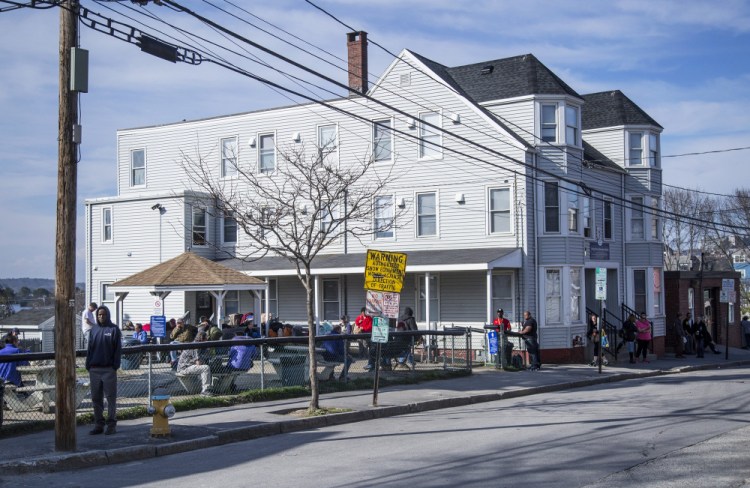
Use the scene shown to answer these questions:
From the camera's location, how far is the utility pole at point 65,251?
1141 centimetres

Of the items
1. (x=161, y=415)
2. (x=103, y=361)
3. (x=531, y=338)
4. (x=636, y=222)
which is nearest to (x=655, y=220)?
(x=636, y=222)

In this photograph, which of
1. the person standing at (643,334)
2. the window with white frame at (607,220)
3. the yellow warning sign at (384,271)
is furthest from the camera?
the window with white frame at (607,220)

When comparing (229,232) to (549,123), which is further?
(229,232)

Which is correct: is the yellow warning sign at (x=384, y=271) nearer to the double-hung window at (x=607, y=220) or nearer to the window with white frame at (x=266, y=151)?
the window with white frame at (x=266, y=151)

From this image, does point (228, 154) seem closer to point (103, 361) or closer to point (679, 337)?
point (679, 337)

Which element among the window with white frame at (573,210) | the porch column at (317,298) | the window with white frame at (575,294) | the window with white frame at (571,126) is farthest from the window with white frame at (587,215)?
the porch column at (317,298)

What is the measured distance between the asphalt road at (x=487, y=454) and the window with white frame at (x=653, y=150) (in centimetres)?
1957

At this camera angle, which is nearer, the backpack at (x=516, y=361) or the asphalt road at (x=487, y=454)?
the asphalt road at (x=487, y=454)

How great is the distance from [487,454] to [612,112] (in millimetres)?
26464

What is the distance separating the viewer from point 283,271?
31.1 meters

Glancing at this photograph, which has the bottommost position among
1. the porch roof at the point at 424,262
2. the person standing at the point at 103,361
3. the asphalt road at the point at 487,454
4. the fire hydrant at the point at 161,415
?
the asphalt road at the point at 487,454

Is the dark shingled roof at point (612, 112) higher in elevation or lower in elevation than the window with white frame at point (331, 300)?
higher

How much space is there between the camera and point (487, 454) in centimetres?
1158

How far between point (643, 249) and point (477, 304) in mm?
8752
